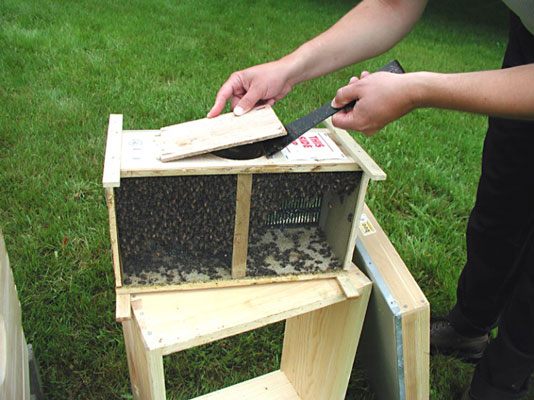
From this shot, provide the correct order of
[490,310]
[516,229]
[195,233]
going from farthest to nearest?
[490,310] < [516,229] < [195,233]

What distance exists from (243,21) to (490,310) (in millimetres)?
4900

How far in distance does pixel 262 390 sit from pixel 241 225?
0.86 m

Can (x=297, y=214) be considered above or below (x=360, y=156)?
below

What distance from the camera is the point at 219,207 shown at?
1.36 meters

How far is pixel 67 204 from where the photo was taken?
2.59m

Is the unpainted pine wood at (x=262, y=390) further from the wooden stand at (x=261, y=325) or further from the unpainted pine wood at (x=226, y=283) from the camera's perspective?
the unpainted pine wood at (x=226, y=283)

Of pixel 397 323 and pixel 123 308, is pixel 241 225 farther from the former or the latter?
pixel 397 323

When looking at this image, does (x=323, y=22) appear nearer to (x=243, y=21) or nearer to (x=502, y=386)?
(x=243, y=21)

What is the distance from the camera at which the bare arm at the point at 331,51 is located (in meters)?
1.50

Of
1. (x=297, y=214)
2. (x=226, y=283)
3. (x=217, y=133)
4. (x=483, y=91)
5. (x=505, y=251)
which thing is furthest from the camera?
(x=505, y=251)

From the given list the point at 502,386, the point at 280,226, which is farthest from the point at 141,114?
the point at 502,386

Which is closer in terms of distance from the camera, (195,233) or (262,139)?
(262,139)

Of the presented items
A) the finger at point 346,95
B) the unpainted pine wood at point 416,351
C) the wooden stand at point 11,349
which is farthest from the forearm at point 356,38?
the wooden stand at point 11,349

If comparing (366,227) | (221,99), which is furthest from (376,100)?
(366,227)
